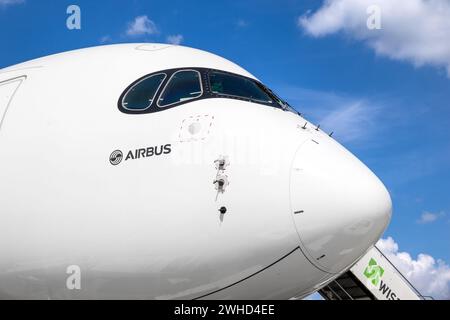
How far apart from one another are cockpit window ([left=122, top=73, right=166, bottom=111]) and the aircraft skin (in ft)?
0.50

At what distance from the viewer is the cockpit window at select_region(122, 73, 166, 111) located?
8.91m

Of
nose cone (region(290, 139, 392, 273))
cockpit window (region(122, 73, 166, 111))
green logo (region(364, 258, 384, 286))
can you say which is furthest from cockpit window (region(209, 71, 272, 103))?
green logo (region(364, 258, 384, 286))

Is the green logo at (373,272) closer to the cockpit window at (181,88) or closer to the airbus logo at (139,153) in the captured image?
the cockpit window at (181,88)

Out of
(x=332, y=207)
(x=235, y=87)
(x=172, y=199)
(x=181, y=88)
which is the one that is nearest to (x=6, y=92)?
(x=181, y=88)

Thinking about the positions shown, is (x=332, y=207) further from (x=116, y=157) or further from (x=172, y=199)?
(x=116, y=157)

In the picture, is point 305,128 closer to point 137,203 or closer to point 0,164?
point 137,203

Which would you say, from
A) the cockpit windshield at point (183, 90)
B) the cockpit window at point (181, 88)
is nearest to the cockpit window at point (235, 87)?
the cockpit windshield at point (183, 90)

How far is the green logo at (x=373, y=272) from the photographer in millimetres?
20172

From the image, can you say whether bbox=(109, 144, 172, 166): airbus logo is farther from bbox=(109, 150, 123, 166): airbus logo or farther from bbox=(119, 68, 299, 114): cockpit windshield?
bbox=(119, 68, 299, 114): cockpit windshield

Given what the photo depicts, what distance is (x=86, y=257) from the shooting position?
836 cm

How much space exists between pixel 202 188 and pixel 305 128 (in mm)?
1844

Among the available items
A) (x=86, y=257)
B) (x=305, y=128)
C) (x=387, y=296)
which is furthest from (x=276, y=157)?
(x=387, y=296)

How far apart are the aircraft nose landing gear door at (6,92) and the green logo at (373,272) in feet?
45.9
